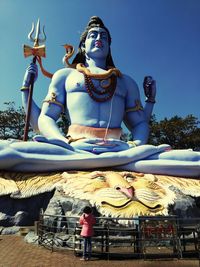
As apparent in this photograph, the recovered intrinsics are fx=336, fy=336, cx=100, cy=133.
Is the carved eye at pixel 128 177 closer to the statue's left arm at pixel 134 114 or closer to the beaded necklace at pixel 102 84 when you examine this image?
the statue's left arm at pixel 134 114

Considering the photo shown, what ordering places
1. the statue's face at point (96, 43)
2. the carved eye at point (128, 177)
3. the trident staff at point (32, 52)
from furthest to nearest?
1. the statue's face at point (96, 43)
2. the trident staff at point (32, 52)
3. the carved eye at point (128, 177)

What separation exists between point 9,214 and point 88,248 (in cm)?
338

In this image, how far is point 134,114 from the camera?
10.8 m

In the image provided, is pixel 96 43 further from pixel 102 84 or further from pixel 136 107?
pixel 136 107

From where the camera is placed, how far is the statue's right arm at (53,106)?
9.66m

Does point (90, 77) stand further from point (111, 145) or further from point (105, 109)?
point (111, 145)

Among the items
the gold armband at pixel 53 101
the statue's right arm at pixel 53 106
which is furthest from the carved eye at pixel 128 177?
the gold armband at pixel 53 101

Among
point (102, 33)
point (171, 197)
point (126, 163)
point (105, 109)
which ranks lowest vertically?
point (171, 197)

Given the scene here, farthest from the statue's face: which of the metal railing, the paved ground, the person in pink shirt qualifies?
the paved ground

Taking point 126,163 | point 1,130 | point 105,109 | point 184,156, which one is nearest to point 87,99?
point 105,109

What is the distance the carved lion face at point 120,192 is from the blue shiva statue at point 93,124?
1.75 ft

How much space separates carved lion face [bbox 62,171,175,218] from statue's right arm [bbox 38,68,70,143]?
209 cm

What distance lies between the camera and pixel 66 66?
1156 cm

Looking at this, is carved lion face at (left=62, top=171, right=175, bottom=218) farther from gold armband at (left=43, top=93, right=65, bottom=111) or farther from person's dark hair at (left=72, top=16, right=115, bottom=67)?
person's dark hair at (left=72, top=16, right=115, bottom=67)
